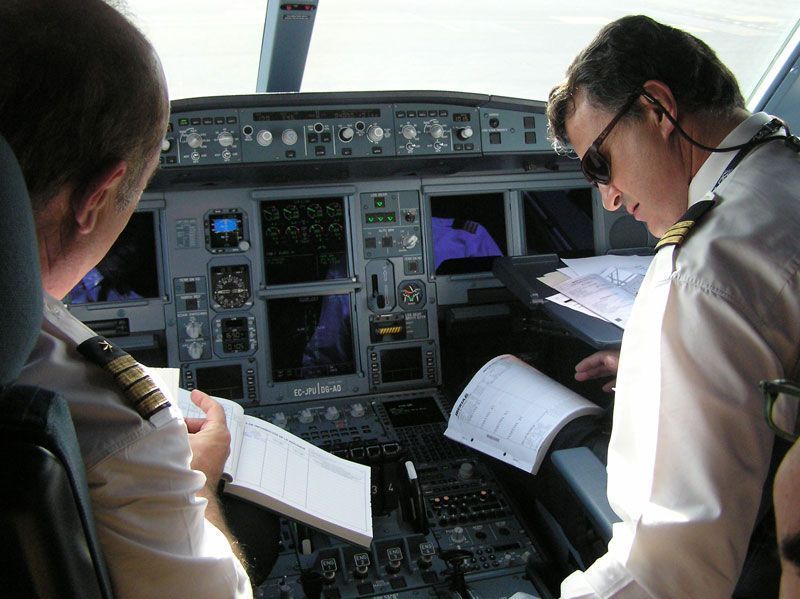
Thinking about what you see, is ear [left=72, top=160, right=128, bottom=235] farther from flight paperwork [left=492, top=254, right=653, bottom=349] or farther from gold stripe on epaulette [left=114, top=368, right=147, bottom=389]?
flight paperwork [left=492, top=254, right=653, bottom=349]

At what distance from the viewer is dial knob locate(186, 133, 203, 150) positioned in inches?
100

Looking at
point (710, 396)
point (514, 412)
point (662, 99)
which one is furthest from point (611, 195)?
point (514, 412)

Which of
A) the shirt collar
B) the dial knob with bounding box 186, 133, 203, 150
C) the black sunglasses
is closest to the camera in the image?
the shirt collar

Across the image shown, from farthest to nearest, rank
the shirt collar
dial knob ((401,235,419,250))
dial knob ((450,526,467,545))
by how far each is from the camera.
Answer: dial knob ((401,235,419,250))
dial knob ((450,526,467,545))
the shirt collar

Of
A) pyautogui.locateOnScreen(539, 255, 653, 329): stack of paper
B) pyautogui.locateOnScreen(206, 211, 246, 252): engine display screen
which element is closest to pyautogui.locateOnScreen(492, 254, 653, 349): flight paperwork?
pyautogui.locateOnScreen(539, 255, 653, 329): stack of paper

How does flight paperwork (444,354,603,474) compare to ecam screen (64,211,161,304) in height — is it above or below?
below

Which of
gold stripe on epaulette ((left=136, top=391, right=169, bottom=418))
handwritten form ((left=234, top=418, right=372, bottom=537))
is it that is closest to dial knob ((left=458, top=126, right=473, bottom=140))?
handwritten form ((left=234, top=418, right=372, bottom=537))

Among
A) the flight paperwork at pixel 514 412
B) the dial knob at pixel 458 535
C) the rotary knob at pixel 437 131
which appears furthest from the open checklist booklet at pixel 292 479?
the rotary knob at pixel 437 131

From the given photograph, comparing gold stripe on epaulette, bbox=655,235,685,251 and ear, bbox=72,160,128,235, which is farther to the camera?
gold stripe on epaulette, bbox=655,235,685,251

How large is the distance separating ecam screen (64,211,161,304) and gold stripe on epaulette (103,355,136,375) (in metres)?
1.91

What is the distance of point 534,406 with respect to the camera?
7.18 ft

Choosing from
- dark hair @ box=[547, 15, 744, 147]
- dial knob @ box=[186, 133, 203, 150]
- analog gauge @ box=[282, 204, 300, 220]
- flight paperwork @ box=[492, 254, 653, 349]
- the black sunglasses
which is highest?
dark hair @ box=[547, 15, 744, 147]

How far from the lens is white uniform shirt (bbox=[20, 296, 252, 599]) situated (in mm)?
893

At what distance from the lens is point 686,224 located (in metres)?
1.21
